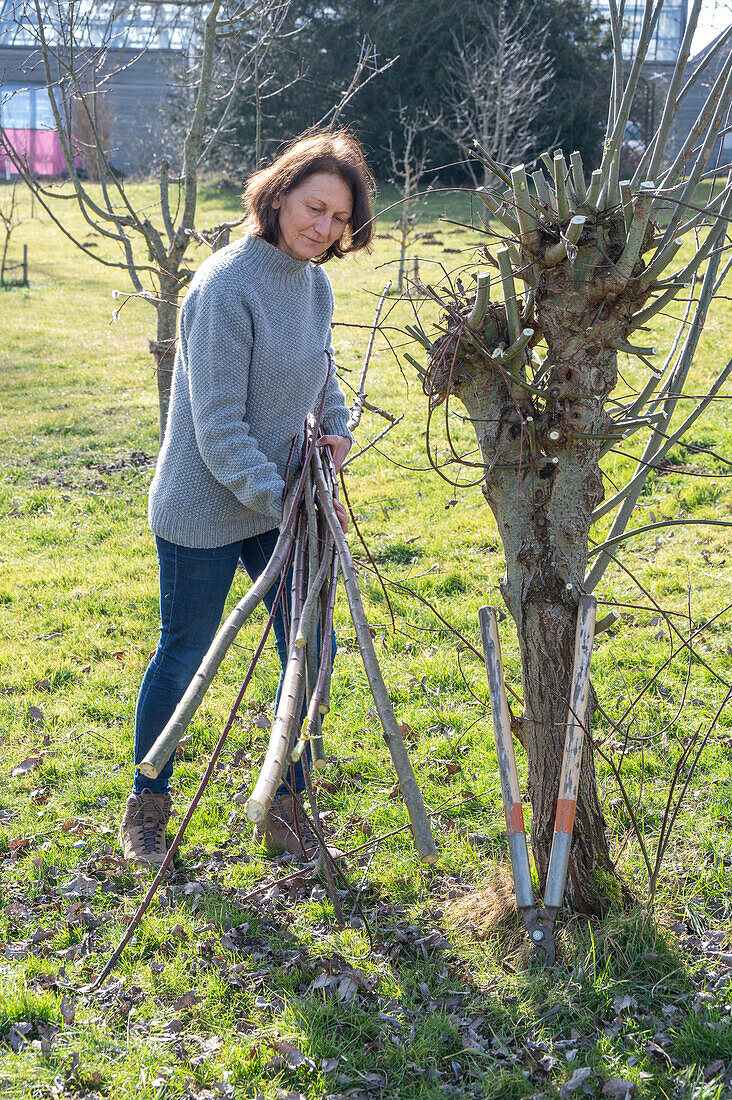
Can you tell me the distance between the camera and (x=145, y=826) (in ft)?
9.98

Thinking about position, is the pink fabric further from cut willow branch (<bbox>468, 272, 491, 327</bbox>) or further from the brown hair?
cut willow branch (<bbox>468, 272, 491, 327</bbox>)

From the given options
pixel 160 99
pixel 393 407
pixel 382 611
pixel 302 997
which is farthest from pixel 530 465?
pixel 160 99

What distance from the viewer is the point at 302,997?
97.7 inches

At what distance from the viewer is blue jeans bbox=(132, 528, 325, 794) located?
2811 millimetres

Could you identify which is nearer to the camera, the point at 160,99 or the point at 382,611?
the point at 382,611

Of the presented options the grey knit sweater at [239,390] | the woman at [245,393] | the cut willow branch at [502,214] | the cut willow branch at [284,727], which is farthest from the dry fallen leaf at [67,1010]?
the cut willow branch at [502,214]

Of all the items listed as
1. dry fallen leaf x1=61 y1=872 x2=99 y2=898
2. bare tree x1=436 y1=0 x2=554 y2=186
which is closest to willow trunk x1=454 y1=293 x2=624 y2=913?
dry fallen leaf x1=61 y1=872 x2=99 y2=898

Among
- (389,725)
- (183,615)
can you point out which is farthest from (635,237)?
(183,615)

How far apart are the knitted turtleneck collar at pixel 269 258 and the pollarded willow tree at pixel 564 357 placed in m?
0.62

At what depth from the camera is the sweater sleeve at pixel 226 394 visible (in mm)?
2537

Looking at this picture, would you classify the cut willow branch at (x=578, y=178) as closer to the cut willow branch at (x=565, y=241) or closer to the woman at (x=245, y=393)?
the cut willow branch at (x=565, y=241)

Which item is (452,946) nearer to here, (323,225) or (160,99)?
(323,225)

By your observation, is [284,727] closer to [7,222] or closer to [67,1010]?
[67,1010]

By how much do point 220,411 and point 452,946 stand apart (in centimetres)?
170
